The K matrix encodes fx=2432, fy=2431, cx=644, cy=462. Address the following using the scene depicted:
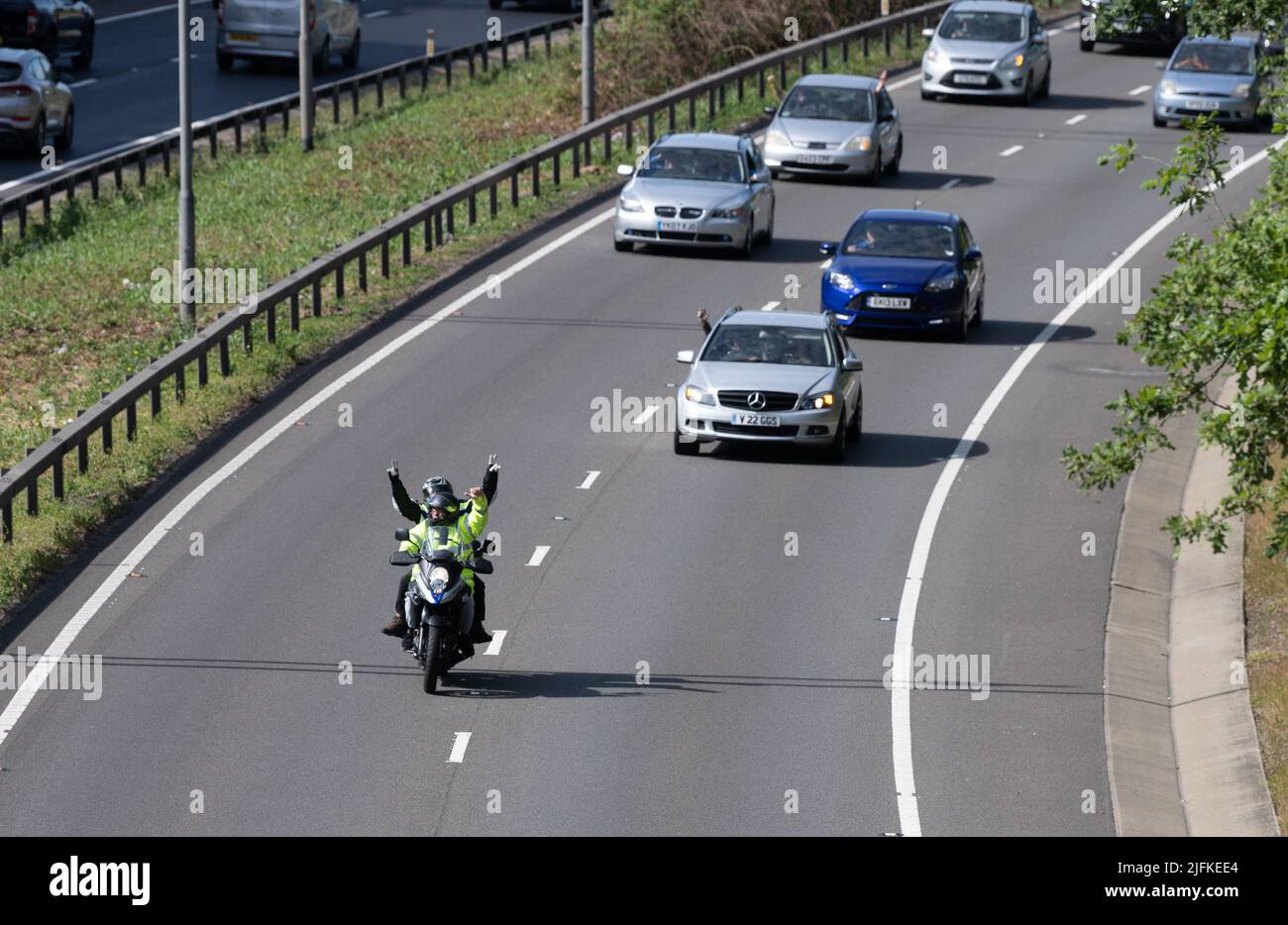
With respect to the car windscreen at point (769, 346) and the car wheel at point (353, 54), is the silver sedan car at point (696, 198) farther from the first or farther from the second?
the car wheel at point (353, 54)

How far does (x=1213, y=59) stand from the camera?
43.8 m

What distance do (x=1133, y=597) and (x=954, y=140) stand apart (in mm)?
23115

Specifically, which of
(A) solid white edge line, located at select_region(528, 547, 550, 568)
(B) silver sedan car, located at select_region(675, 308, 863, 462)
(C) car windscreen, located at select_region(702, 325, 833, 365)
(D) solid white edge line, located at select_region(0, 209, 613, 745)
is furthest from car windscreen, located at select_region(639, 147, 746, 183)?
(A) solid white edge line, located at select_region(528, 547, 550, 568)

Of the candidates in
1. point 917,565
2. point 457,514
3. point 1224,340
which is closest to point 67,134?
point 917,565

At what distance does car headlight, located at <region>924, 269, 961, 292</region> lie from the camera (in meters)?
29.3

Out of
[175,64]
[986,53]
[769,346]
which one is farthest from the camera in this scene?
[175,64]

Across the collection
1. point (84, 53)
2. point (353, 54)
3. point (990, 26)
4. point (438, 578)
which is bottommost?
point (353, 54)

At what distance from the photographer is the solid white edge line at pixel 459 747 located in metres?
15.6

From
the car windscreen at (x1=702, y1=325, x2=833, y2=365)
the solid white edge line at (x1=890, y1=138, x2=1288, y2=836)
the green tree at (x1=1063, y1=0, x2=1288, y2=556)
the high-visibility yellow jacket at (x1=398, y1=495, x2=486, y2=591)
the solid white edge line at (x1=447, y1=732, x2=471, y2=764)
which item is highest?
the green tree at (x1=1063, y1=0, x2=1288, y2=556)

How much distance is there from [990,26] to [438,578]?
31.8 m

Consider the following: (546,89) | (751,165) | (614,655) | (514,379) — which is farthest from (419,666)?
(546,89)

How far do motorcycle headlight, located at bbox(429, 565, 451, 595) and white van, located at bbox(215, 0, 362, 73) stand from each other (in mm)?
33565

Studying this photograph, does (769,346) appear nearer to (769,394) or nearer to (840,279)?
(769,394)

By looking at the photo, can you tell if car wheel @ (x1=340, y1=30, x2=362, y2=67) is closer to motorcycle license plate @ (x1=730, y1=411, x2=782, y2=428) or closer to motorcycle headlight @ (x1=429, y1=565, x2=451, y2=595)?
motorcycle license plate @ (x1=730, y1=411, x2=782, y2=428)
